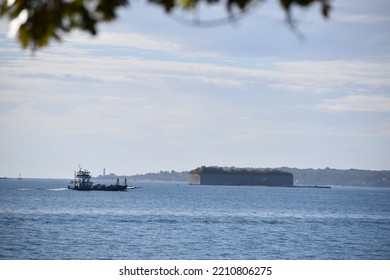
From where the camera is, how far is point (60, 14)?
10.2 ft

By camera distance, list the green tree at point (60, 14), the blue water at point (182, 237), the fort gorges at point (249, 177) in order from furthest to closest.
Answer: the fort gorges at point (249, 177)
the blue water at point (182, 237)
the green tree at point (60, 14)

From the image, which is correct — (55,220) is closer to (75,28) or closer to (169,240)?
(169,240)

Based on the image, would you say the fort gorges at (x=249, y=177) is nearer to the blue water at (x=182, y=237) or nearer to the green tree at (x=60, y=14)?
the blue water at (x=182, y=237)

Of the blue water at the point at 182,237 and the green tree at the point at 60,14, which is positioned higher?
the green tree at the point at 60,14

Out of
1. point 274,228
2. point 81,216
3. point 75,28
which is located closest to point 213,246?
point 274,228

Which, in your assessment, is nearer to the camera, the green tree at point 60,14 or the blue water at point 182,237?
the green tree at point 60,14

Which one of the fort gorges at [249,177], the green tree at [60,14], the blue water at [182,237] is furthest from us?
the fort gorges at [249,177]

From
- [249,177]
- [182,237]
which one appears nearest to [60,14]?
[182,237]

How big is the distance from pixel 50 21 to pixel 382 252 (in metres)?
27.8

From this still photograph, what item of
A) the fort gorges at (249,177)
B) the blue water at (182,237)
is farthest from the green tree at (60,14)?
the fort gorges at (249,177)

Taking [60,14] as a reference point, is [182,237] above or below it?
below

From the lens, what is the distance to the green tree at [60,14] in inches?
121

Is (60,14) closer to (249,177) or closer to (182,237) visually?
(182,237)

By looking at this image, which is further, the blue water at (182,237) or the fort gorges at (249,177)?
the fort gorges at (249,177)
